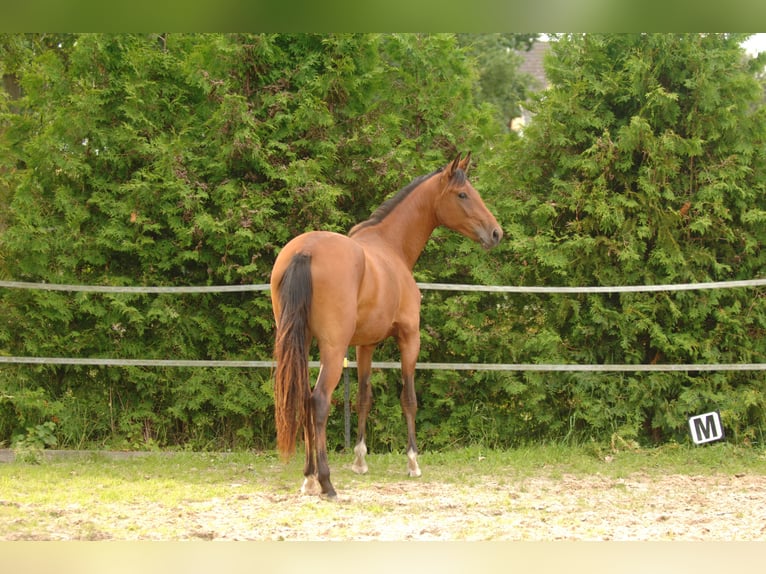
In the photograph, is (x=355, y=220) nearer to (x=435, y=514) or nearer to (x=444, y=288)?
(x=444, y=288)

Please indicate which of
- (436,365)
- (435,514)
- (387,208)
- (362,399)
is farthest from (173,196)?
(435,514)

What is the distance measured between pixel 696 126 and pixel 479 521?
13.2 feet

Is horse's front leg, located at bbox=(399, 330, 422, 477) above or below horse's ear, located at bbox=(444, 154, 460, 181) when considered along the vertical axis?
below

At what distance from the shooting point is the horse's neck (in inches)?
204

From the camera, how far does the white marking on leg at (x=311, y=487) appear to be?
432 cm

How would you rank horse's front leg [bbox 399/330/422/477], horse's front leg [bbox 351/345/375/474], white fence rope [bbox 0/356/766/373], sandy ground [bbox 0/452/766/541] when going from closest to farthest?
1. sandy ground [bbox 0/452/766/541]
2. horse's front leg [bbox 399/330/422/477]
3. horse's front leg [bbox 351/345/375/474]
4. white fence rope [bbox 0/356/766/373]

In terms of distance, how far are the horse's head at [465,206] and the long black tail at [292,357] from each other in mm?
1466

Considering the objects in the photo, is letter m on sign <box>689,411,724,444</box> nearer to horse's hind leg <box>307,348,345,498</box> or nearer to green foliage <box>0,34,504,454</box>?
green foliage <box>0,34,504,454</box>

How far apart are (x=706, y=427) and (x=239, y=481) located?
143 inches

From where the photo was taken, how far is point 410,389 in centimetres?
520

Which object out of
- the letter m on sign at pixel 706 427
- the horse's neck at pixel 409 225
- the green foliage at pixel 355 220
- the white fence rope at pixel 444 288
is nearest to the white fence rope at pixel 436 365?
the green foliage at pixel 355 220

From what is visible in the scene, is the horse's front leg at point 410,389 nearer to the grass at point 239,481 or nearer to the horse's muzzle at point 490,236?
the grass at point 239,481

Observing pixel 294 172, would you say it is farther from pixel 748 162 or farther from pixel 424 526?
pixel 748 162

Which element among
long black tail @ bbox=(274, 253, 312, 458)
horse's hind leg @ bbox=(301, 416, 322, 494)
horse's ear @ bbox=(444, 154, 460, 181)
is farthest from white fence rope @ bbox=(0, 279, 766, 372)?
long black tail @ bbox=(274, 253, 312, 458)
